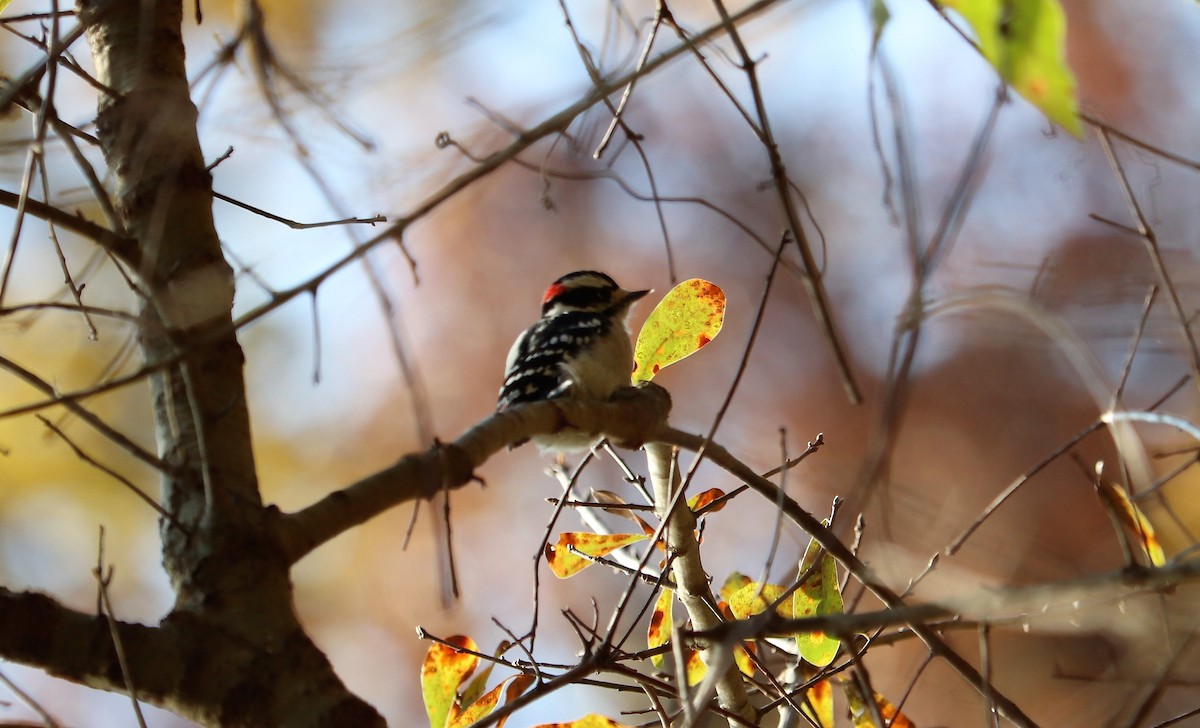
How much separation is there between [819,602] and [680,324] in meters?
0.68

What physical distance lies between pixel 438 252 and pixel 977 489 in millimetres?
3039

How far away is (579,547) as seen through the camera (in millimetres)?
2312

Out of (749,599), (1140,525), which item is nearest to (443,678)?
(749,599)

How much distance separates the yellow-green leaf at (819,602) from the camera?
203 cm

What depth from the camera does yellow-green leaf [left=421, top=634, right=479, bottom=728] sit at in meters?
2.05

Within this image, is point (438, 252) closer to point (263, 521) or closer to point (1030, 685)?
point (1030, 685)

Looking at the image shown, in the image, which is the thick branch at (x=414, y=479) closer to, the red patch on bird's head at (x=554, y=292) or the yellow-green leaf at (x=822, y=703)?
the yellow-green leaf at (x=822, y=703)

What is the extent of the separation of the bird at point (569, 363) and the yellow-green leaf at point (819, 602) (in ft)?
1.99

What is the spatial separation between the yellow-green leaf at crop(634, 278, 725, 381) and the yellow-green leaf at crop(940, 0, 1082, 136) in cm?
135

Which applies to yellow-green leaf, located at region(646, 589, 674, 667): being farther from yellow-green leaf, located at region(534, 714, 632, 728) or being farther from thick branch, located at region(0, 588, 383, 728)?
thick branch, located at region(0, 588, 383, 728)

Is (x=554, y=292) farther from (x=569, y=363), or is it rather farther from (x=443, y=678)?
(x=443, y=678)

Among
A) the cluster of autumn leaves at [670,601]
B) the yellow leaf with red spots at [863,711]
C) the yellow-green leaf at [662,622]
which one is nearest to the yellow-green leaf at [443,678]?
the cluster of autumn leaves at [670,601]

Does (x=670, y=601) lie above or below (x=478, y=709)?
above

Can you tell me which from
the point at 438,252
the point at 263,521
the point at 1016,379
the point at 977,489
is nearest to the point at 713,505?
the point at 263,521
